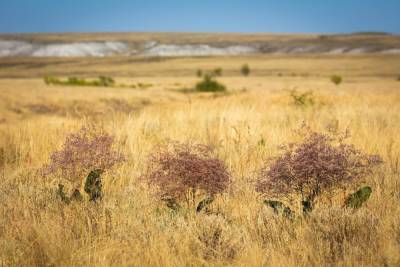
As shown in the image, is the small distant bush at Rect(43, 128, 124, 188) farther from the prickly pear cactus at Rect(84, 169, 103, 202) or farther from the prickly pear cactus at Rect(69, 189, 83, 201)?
the prickly pear cactus at Rect(69, 189, 83, 201)

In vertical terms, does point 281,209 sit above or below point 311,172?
below

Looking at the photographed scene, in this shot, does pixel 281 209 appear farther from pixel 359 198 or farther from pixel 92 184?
pixel 92 184

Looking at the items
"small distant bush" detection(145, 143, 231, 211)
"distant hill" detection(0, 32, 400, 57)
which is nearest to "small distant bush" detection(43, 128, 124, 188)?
"small distant bush" detection(145, 143, 231, 211)

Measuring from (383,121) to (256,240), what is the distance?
20.5 ft

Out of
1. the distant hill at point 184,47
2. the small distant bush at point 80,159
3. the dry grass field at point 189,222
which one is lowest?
the distant hill at point 184,47

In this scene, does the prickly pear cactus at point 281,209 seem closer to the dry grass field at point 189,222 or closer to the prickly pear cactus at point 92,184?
the dry grass field at point 189,222

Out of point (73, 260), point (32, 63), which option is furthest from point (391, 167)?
point (32, 63)

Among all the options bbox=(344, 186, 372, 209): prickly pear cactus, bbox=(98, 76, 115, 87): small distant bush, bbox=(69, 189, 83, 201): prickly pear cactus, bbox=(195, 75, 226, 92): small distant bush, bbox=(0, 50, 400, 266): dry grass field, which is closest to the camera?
bbox=(0, 50, 400, 266): dry grass field

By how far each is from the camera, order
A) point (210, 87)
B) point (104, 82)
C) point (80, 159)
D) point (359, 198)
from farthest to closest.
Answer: point (104, 82)
point (210, 87)
point (80, 159)
point (359, 198)

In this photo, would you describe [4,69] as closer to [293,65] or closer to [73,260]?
[293,65]

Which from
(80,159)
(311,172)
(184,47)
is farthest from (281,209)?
A: (184,47)

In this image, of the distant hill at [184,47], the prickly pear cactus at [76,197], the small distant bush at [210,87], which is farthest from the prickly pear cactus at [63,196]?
the distant hill at [184,47]

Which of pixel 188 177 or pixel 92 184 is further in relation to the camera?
pixel 92 184

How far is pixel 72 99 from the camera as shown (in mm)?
33594
